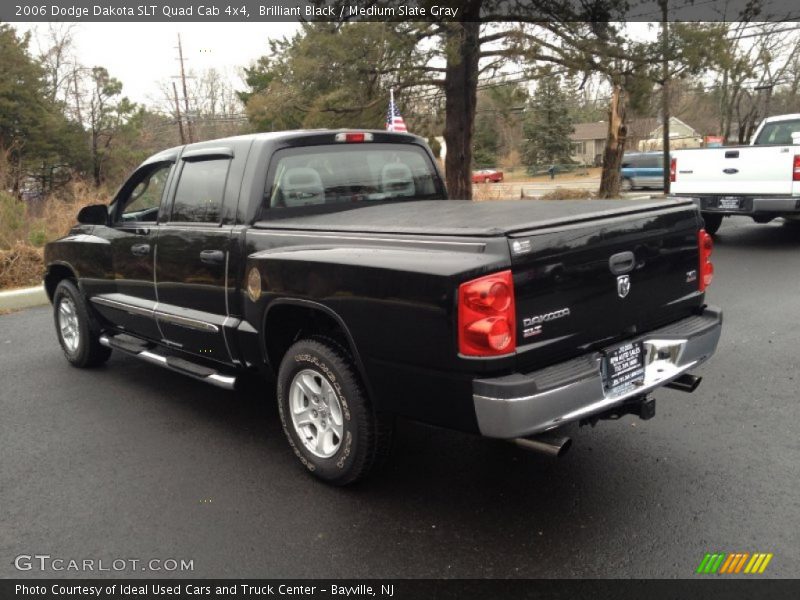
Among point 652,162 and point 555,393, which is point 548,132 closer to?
point 652,162

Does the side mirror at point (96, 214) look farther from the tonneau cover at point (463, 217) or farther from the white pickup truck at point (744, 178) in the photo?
the white pickup truck at point (744, 178)

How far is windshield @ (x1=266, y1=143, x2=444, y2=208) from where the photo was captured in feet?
13.9

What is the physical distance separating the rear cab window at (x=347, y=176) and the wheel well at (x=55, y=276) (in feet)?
9.22

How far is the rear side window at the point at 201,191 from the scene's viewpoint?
4.30 metres

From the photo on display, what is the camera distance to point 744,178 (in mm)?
10828

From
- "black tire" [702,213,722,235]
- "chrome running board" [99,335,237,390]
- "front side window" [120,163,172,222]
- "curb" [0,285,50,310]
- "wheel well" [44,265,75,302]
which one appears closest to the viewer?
"chrome running board" [99,335,237,390]

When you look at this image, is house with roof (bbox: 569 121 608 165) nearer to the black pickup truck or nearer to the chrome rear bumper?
the black pickup truck

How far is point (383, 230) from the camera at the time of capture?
332 centimetres

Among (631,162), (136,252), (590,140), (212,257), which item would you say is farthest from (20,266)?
(590,140)

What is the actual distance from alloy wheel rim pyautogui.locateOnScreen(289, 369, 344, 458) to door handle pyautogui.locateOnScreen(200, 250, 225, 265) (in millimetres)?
929

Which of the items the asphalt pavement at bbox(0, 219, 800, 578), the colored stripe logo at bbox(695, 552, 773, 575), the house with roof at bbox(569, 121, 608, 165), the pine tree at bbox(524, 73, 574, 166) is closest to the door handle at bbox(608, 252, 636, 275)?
the asphalt pavement at bbox(0, 219, 800, 578)

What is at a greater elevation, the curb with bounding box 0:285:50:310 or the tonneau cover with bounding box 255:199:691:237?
the tonneau cover with bounding box 255:199:691:237

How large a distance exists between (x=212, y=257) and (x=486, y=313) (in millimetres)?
2042

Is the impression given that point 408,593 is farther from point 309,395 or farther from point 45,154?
point 45,154
